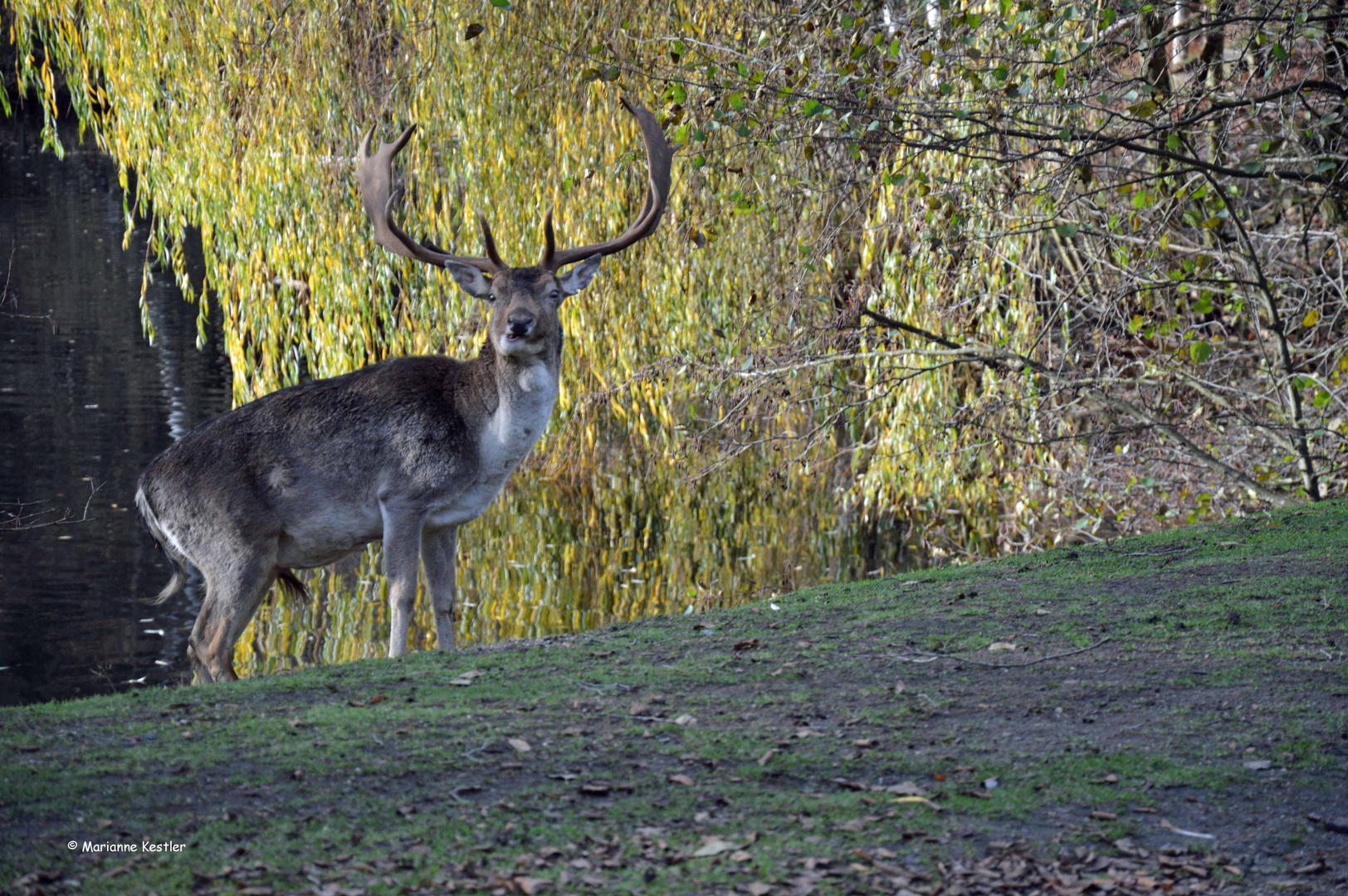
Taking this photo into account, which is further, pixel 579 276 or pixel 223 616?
pixel 579 276

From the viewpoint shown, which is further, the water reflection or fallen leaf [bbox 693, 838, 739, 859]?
the water reflection

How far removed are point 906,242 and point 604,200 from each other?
2.40m

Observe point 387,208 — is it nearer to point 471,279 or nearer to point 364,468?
point 471,279

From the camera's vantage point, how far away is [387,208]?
819cm

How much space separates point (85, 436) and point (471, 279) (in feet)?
32.7

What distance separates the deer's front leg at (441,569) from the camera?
761cm

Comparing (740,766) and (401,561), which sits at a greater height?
(401,561)

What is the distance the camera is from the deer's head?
7391mm

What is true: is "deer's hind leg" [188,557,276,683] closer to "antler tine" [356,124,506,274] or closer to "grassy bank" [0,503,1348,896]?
"grassy bank" [0,503,1348,896]

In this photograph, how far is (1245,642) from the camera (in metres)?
5.98

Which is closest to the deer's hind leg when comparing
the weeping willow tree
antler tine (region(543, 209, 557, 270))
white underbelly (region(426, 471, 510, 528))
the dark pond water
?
white underbelly (region(426, 471, 510, 528))

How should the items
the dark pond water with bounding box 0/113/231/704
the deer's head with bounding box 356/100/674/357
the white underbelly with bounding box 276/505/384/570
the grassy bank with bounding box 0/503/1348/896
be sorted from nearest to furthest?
1. the grassy bank with bounding box 0/503/1348/896
2. the white underbelly with bounding box 276/505/384/570
3. the deer's head with bounding box 356/100/674/357
4. the dark pond water with bounding box 0/113/231/704

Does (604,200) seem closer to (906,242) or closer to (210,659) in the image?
(906,242)

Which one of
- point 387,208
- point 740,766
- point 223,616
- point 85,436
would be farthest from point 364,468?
point 85,436
